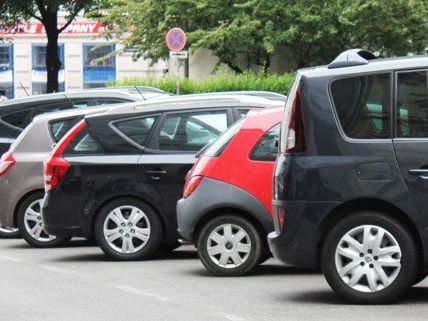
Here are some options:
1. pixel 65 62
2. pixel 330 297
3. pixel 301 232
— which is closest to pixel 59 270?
pixel 330 297

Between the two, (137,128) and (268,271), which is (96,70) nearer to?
(137,128)

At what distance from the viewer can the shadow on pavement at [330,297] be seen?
879 centimetres

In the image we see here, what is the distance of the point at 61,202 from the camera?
41.2 ft

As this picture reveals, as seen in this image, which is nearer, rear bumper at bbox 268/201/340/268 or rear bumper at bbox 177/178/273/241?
rear bumper at bbox 268/201/340/268

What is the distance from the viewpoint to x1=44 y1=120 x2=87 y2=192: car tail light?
12.6 meters

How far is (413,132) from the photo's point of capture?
841 centimetres

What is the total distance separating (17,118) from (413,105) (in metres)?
9.19

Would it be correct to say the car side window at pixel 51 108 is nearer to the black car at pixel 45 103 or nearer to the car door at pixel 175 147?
the black car at pixel 45 103

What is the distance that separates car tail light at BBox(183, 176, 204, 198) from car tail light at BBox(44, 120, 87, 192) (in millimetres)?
2142

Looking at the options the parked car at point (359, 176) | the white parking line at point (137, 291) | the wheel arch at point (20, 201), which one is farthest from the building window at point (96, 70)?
the parked car at point (359, 176)

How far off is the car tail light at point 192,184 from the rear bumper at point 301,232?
2058 mm

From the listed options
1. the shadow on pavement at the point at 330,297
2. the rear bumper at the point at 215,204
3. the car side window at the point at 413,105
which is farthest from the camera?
the rear bumper at the point at 215,204

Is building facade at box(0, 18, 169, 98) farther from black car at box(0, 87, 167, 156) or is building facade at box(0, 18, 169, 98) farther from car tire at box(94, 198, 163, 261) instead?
car tire at box(94, 198, 163, 261)

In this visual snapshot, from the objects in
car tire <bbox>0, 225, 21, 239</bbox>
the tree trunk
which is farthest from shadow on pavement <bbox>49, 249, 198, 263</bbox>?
the tree trunk
